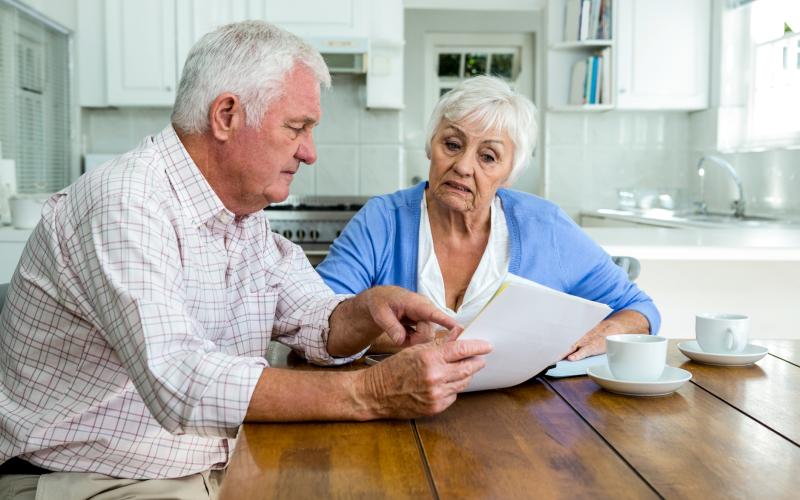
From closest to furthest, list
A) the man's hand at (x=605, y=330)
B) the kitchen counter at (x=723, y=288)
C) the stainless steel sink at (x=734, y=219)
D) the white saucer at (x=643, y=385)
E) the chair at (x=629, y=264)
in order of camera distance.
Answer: the white saucer at (x=643, y=385) < the man's hand at (x=605, y=330) < the chair at (x=629, y=264) < the kitchen counter at (x=723, y=288) < the stainless steel sink at (x=734, y=219)

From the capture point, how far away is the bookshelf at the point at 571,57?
5184 millimetres

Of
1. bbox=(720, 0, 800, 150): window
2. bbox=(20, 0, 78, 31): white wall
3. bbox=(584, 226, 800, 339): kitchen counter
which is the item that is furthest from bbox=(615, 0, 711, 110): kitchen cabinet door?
bbox=(20, 0, 78, 31): white wall

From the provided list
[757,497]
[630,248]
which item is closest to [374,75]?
[630,248]

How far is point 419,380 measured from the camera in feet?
3.81

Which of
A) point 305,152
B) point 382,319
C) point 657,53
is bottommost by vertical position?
point 382,319

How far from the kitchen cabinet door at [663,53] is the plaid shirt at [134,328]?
409 centimetres

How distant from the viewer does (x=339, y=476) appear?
0.96m

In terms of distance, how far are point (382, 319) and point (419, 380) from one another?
0.33 metres

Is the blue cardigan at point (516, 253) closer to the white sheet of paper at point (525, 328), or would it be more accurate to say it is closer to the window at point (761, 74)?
the white sheet of paper at point (525, 328)

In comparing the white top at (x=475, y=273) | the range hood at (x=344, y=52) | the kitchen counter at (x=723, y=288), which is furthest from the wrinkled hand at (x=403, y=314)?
the range hood at (x=344, y=52)

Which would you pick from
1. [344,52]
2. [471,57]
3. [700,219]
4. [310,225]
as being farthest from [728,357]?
[471,57]

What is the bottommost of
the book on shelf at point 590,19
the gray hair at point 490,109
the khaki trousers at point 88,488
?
the khaki trousers at point 88,488

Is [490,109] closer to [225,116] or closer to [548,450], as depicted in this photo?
[225,116]

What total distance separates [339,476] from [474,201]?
1267 millimetres
